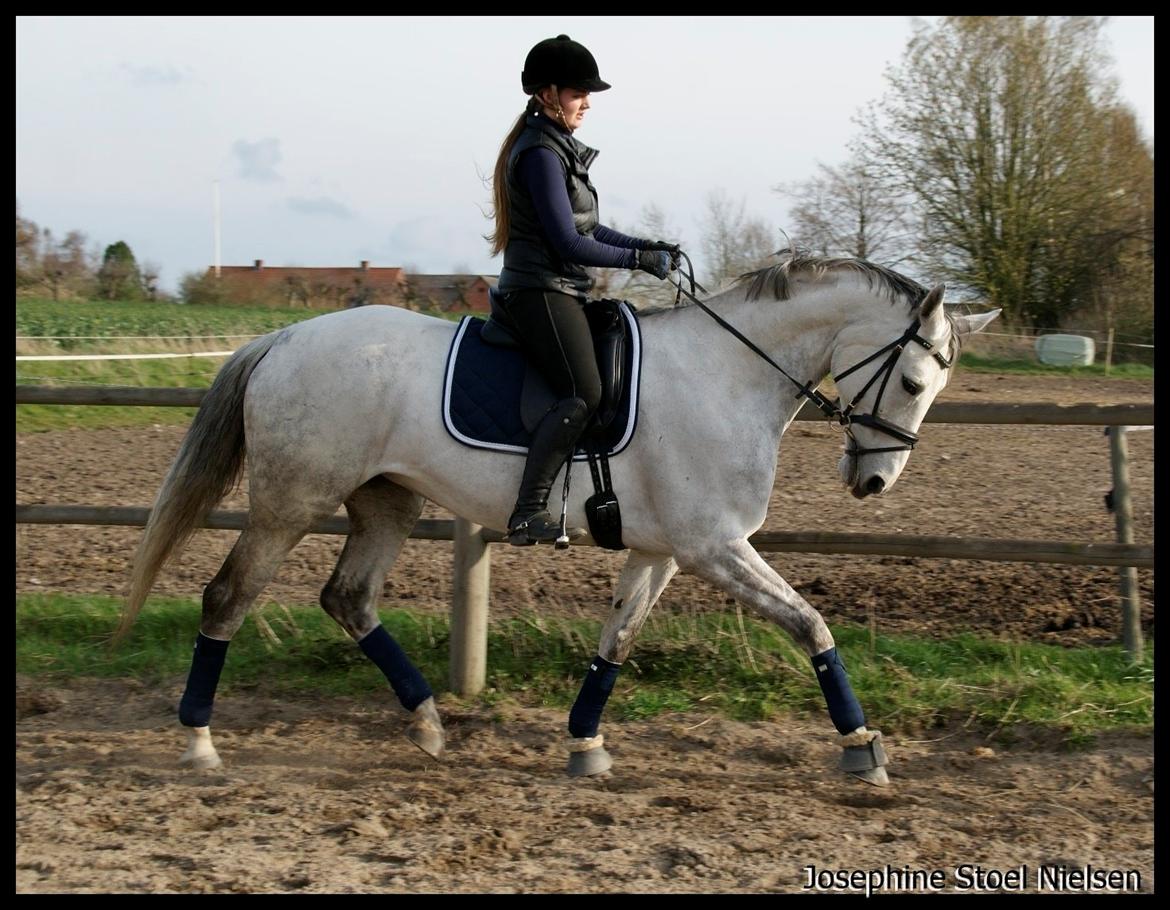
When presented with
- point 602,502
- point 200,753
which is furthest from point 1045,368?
point 200,753

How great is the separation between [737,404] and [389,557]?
1780 mm

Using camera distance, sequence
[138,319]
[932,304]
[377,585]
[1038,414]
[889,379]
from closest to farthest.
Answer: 1. [932,304]
2. [889,379]
3. [377,585]
4. [1038,414]
5. [138,319]

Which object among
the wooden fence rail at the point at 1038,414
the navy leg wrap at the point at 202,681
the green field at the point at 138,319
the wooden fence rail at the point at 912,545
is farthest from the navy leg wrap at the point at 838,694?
the green field at the point at 138,319

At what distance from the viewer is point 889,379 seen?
4.52 meters

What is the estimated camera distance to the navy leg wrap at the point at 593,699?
4.82 meters

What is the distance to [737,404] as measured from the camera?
15.2ft

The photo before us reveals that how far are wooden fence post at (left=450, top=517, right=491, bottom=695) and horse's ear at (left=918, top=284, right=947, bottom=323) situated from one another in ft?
7.76

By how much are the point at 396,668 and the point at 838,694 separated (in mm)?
1939

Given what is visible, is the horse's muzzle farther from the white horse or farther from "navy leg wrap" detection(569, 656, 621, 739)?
"navy leg wrap" detection(569, 656, 621, 739)

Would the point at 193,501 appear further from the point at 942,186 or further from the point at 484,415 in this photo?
the point at 942,186

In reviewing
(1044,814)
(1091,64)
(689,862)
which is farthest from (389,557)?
(1091,64)

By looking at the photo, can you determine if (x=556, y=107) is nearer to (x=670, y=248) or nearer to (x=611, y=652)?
(x=670, y=248)

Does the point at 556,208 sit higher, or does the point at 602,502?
the point at 556,208

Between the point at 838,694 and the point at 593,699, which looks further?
the point at 593,699
